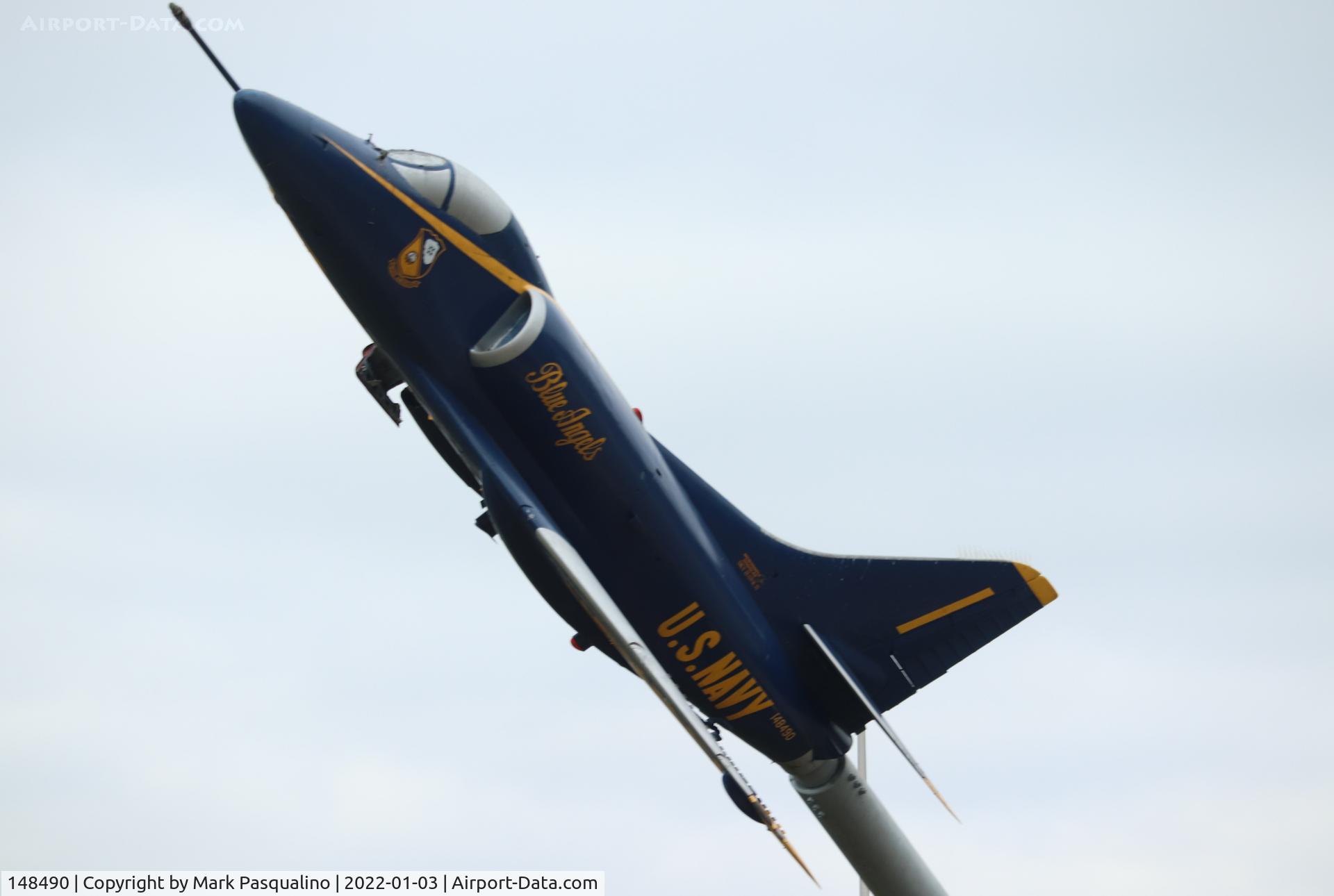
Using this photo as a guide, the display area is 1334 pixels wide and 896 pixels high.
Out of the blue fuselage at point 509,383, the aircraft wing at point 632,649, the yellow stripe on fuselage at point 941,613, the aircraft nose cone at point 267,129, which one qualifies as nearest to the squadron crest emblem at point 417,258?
the blue fuselage at point 509,383

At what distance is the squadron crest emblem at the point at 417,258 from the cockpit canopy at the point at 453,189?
1.56ft

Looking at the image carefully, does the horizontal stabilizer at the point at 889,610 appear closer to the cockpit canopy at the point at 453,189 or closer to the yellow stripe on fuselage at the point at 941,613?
the yellow stripe on fuselage at the point at 941,613

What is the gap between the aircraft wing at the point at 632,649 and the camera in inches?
794

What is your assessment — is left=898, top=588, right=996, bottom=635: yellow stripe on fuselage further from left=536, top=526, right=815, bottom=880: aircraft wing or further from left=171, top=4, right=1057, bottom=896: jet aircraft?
left=536, top=526, right=815, bottom=880: aircraft wing

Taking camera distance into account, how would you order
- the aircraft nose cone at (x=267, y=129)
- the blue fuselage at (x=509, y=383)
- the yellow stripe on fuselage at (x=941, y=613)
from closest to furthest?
the aircraft nose cone at (x=267, y=129) < the blue fuselage at (x=509, y=383) < the yellow stripe on fuselage at (x=941, y=613)

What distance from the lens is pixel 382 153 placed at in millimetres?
20703

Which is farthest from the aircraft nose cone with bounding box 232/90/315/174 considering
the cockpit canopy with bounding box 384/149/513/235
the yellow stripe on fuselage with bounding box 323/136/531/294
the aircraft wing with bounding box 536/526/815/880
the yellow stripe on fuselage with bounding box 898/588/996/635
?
the yellow stripe on fuselage with bounding box 898/588/996/635

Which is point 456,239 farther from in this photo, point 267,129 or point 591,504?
point 591,504

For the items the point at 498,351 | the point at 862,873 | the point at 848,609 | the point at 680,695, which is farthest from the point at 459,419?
the point at 862,873

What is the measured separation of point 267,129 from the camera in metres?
20.0

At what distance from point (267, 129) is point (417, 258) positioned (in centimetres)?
240

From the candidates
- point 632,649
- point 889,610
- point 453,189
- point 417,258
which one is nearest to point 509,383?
point 417,258

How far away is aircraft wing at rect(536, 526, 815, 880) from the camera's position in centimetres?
2017

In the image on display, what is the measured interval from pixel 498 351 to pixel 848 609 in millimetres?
7660
